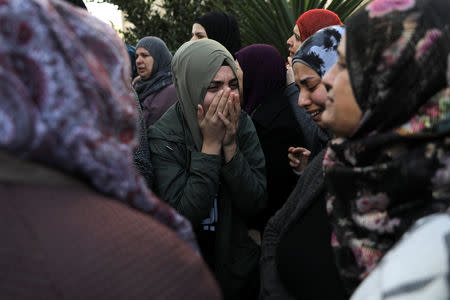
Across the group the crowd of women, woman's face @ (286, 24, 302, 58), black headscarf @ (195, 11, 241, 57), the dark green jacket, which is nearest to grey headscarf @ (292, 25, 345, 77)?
the crowd of women

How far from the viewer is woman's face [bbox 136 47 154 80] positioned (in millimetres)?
4480

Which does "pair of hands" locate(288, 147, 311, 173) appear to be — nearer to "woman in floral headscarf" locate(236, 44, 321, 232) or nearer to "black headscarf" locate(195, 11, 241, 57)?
"woman in floral headscarf" locate(236, 44, 321, 232)

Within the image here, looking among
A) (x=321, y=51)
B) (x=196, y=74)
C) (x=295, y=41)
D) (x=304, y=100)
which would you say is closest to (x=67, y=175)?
(x=196, y=74)

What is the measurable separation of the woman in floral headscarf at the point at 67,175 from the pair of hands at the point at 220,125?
1.09m

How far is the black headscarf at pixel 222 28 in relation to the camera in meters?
3.98

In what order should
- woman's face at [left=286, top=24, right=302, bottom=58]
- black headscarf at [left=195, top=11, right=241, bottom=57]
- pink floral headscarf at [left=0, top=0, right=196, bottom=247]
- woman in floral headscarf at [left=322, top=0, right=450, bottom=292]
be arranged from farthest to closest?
black headscarf at [left=195, top=11, right=241, bottom=57] → woman's face at [left=286, top=24, right=302, bottom=58] → woman in floral headscarf at [left=322, top=0, right=450, bottom=292] → pink floral headscarf at [left=0, top=0, right=196, bottom=247]

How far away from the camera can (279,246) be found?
1567 millimetres

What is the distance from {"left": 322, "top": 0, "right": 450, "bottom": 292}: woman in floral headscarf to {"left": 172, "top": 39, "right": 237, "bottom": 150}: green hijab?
0.97 meters

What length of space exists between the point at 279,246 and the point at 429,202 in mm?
669

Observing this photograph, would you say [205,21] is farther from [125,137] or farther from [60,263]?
[60,263]

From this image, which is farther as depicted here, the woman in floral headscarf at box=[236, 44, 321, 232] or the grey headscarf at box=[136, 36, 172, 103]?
the grey headscarf at box=[136, 36, 172, 103]

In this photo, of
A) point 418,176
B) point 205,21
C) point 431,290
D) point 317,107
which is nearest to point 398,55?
point 418,176

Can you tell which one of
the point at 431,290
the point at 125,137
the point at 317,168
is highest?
the point at 125,137

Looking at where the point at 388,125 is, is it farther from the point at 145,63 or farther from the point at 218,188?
the point at 145,63
